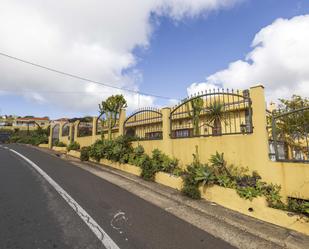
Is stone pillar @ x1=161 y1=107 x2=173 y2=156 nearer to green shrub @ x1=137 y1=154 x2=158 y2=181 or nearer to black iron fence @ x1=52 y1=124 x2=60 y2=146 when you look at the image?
green shrub @ x1=137 y1=154 x2=158 y2=181

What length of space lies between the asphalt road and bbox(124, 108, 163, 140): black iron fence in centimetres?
433

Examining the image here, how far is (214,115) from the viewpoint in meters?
8.76

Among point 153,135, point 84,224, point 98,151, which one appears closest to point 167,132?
point 153,135

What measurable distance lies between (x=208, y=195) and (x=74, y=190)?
4.16 m

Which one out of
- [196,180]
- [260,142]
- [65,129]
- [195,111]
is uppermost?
[65,129]

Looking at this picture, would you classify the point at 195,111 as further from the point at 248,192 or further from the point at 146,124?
the point at 248,192

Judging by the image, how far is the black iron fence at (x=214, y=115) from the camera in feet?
24.5

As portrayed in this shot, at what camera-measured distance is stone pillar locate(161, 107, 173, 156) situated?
30.9 feet

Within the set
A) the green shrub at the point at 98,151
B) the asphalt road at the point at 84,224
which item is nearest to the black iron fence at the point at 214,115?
the asphalt road at the point at 84,224

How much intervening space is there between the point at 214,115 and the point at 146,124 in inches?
148

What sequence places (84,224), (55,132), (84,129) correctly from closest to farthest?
(84,224)
(84,129)
(55,132)

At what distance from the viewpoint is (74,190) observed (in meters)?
7.24

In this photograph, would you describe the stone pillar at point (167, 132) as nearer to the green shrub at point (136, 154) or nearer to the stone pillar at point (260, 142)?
the green shrub at point (136, 154)

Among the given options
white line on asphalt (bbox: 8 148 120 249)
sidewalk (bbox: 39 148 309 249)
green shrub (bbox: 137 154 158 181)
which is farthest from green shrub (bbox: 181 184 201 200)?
white line on asphalt (bbox: 8 148 120 249)
